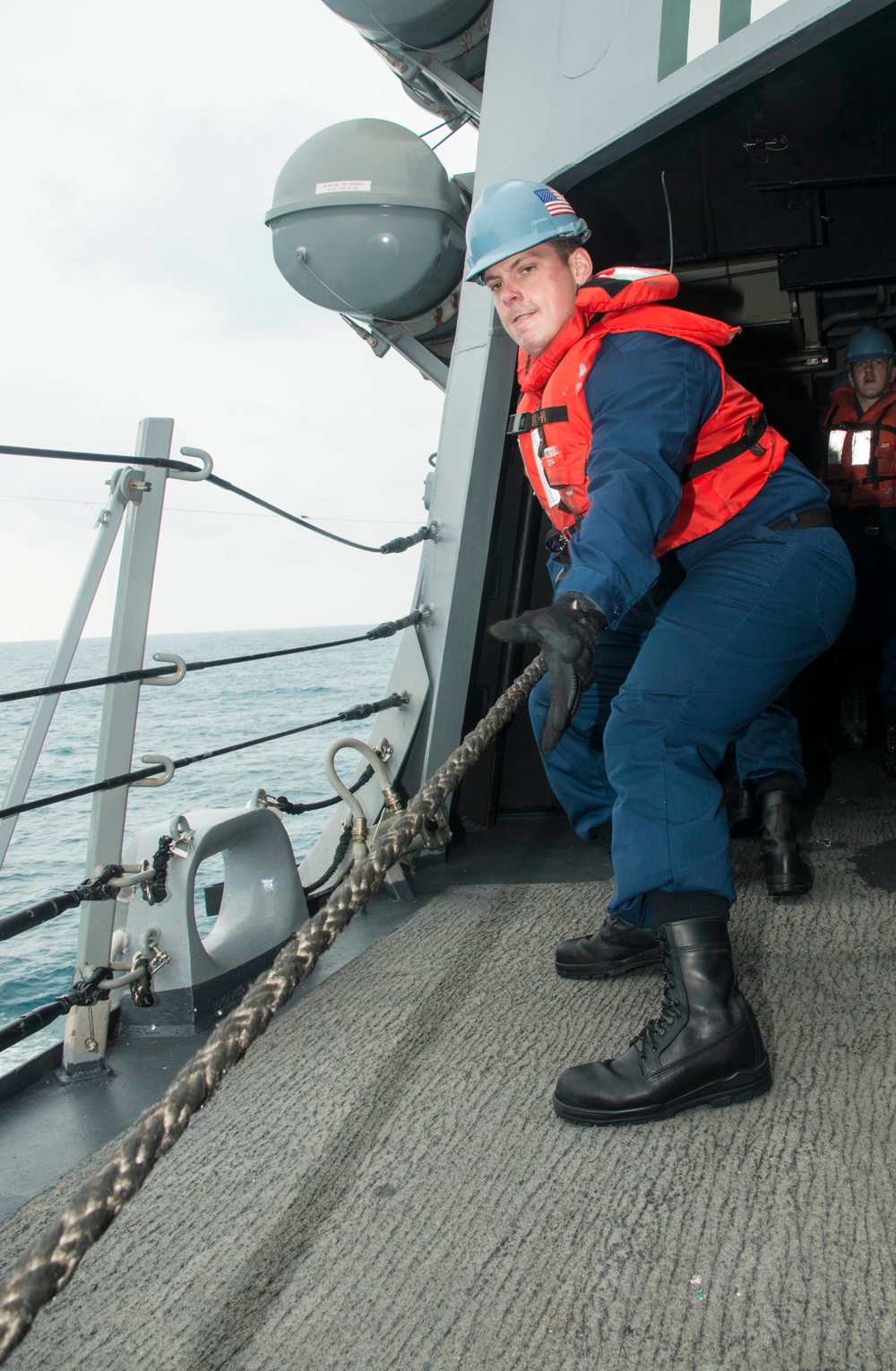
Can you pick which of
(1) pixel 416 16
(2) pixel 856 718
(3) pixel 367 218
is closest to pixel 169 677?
(3) pixel 367 218

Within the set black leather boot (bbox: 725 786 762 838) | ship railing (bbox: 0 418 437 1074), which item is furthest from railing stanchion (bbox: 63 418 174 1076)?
black leather boot (bbox: 725 786 762 838)

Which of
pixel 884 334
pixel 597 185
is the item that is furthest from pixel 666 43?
pixel 884 334

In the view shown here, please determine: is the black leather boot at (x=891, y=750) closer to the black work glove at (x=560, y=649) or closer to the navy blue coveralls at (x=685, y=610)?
the navy blue coveralls at (x=685, y=610)

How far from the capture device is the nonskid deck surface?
108 centimetres

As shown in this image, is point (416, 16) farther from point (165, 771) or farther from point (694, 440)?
point (165, 771)

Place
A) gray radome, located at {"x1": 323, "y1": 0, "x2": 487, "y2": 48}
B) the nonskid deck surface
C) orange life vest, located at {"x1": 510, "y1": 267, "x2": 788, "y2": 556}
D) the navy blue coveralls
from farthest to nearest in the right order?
gray radome, located at {"x1": 323, "y1": 0, "x2": 487, "y2": 48} < orange life vest, located at {"x1": 510, "y1": 267, "x2": 788, "y2": 556} < the navy blue coveralls < the nonskid deck surface

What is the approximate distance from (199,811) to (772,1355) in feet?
5.28

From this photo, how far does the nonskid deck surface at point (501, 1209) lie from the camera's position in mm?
1075

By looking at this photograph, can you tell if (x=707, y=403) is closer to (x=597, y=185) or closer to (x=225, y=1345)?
(x=225, y=1345)

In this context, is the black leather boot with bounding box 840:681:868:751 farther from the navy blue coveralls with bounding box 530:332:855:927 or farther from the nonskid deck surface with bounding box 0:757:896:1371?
the navy blue coveralls with bounding box 530:332:855:927

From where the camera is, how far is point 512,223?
1765 millimetres

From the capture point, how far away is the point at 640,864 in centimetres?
158

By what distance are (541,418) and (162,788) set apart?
24.0 m

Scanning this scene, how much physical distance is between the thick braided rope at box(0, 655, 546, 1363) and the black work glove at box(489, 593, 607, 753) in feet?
0.73
